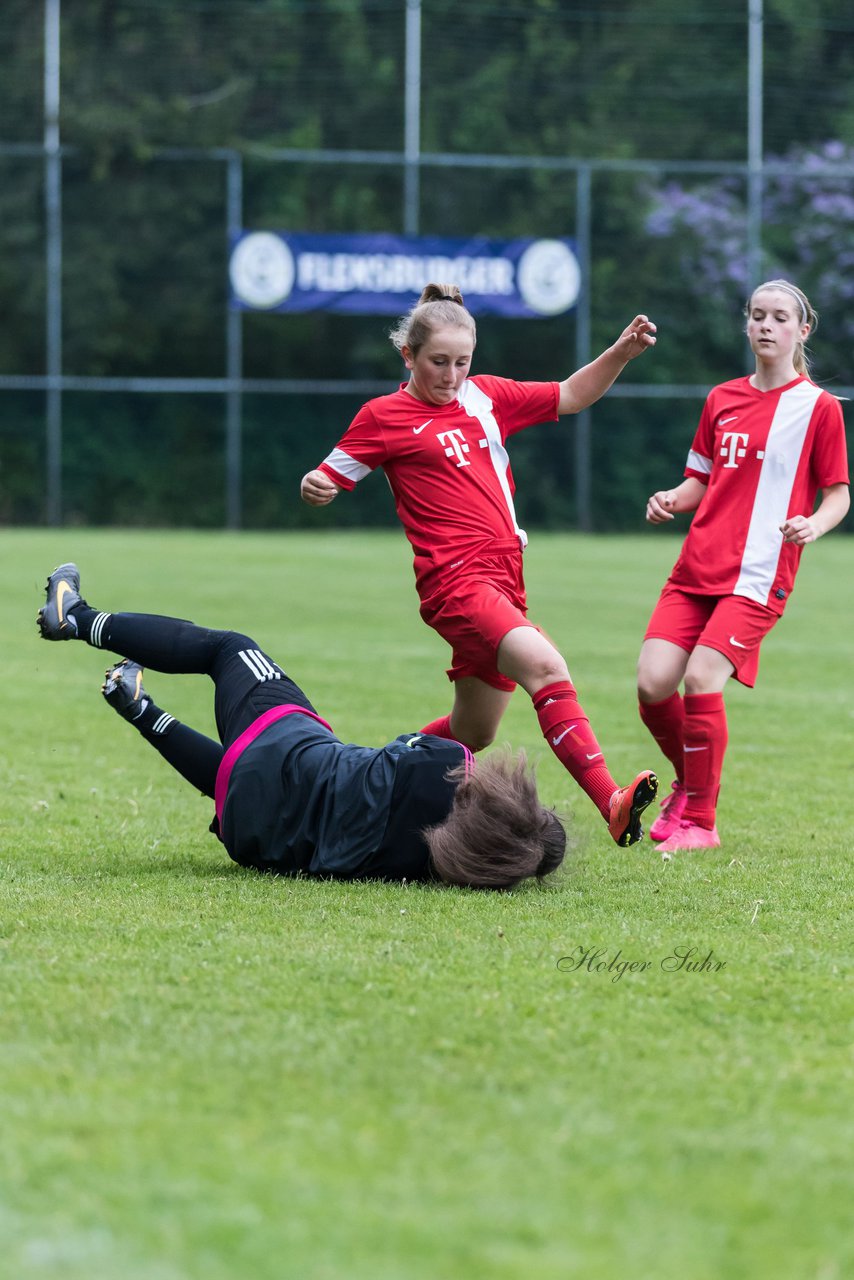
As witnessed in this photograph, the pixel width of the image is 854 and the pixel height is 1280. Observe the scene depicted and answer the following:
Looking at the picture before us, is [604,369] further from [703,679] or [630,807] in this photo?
[630,807]

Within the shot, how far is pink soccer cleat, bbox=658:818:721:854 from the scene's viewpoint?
5281 mm

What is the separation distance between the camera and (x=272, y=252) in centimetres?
2491

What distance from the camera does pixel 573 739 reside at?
495 cm

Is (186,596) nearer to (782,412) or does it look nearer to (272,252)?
(782,412)

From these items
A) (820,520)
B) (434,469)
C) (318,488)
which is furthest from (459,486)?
(820,520)

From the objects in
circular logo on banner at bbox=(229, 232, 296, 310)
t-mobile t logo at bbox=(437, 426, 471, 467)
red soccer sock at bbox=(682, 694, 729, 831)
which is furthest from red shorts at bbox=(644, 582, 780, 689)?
circular logo on banner at bbox=(229, 232, 296, 310)

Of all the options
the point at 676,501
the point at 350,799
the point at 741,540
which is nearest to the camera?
the point at 350,799

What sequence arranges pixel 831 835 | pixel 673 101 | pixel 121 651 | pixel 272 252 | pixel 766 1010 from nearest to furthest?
pixel 766 1010 → pixel 121 651 → pixel 831 835 → pixel 272 252 → pixel 673 101

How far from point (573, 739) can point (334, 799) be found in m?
0.78

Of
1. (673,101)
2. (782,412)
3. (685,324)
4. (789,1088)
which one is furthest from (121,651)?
(673,101)

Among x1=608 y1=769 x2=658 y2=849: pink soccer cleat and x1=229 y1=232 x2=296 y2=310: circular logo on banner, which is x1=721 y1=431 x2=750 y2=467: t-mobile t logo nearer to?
x1=608 y1=769 x2=658 y2=849: pink soccer cleat

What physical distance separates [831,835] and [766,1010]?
2.19 metres

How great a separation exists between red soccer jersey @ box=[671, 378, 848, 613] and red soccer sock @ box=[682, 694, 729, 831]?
38cm

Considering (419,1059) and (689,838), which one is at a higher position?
(419,1059)
